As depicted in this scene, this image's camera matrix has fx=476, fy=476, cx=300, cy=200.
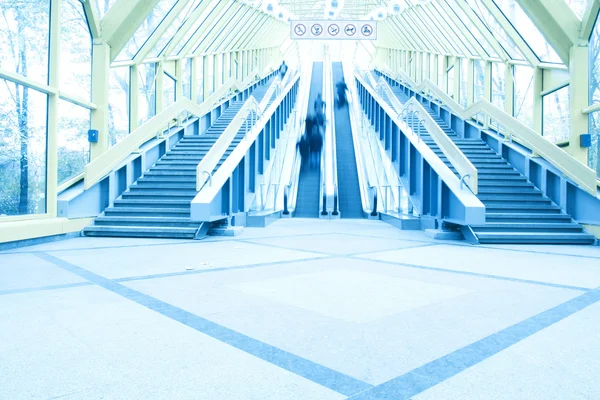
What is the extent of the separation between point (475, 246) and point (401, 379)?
6023mm

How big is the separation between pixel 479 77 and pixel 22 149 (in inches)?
659

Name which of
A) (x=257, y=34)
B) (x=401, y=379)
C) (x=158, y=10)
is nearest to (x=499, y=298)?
(x=401, y=379)

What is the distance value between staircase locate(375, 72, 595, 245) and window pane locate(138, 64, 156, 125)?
9.06 metres

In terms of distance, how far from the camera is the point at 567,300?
3889 millimetres

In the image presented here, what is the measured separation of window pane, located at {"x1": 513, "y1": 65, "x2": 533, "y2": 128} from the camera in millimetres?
13846

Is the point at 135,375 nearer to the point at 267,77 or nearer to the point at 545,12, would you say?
the point at 545,12

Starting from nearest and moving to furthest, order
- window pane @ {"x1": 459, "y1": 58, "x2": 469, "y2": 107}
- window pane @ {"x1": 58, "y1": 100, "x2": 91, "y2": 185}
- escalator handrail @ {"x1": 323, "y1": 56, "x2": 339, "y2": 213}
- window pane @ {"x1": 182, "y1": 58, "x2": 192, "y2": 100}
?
window pane @ {"x1": 58, "y1": 100, "x2": 91, "y2": 185}
escalator handrail @ {"x1": 323, "y1": 56, "x2": 339, "y2": 213}
window pane @ {"x1": 182, "y1": 58, "x2": 192, "y2": 100}
window pane @ {"x1": 459, "y1": 58, "x2": 469, "y2": 107}

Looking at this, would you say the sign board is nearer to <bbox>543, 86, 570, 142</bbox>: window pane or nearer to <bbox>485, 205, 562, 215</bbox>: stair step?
<bbox>543, 86, 570, 142</bbox>: window pane

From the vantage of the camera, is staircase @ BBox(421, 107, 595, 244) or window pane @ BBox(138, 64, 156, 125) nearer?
staircase @ BBox(421, 107, 595, 244)

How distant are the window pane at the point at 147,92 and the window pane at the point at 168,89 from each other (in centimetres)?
97

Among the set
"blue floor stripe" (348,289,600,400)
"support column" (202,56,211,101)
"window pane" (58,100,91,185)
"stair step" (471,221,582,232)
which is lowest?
"blue floor stripe" (348,289,600,400)

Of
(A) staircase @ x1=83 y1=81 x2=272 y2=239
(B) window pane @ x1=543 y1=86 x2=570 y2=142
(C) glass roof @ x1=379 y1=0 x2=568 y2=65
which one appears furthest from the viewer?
(C) glass roof @ x1=379 y1=0 x2=568 y2=65

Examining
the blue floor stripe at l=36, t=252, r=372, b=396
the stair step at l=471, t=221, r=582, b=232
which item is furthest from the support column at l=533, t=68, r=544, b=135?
the blue floor stripe at l=36, t=252, r=372, b=396

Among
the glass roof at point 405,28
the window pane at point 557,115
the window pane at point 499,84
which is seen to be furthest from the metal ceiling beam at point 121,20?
the window pane at point 499,84
